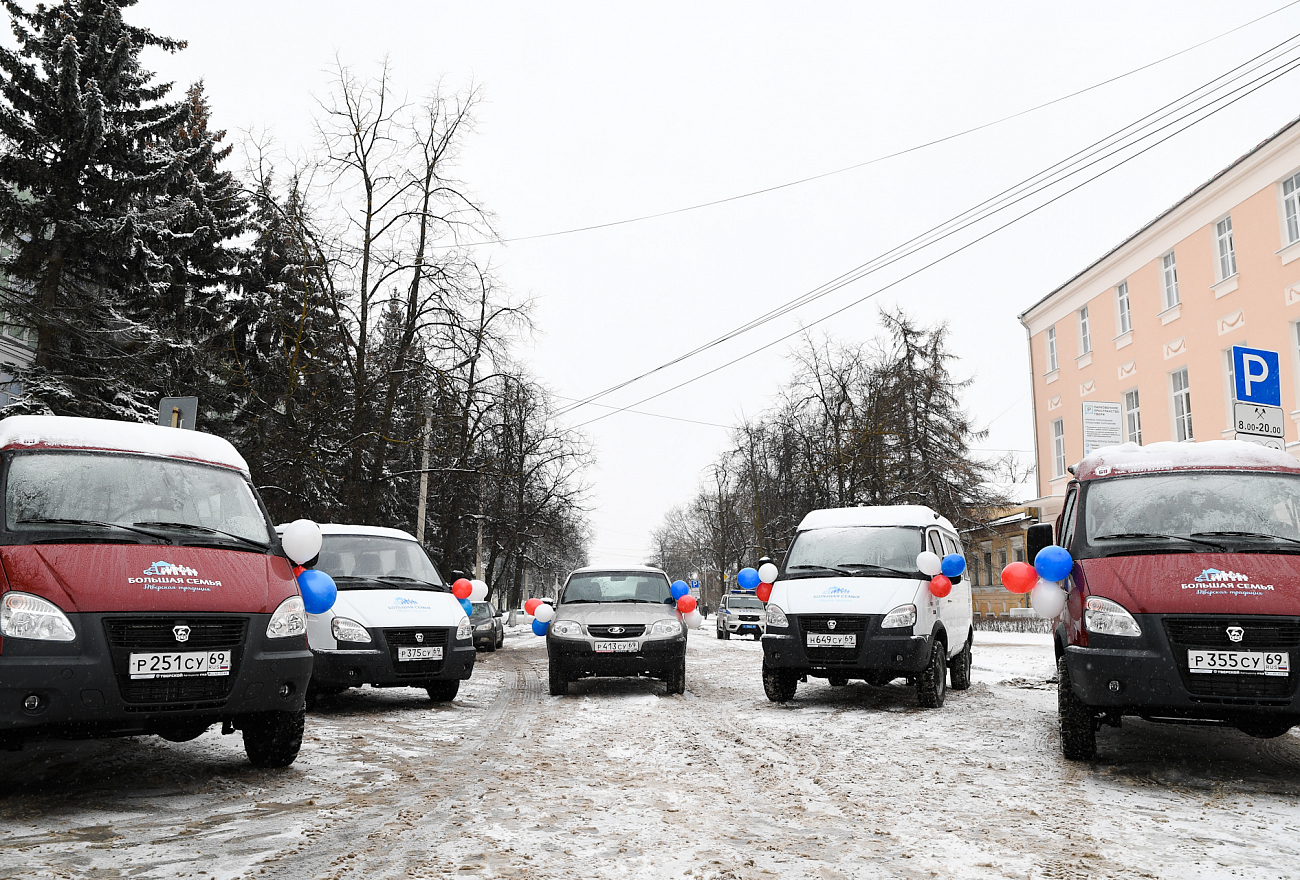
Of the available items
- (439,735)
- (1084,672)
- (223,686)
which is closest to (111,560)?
(223,686)

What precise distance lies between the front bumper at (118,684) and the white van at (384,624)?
10.9 ft

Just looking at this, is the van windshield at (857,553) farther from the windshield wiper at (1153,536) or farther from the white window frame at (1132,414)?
the white window frame at (1132,414)

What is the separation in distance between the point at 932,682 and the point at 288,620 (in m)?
6.68

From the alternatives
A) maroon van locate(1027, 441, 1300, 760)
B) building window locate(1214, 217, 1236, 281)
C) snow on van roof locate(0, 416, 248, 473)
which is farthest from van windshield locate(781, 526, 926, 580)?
building window locate(1214, 217, 1236, 281)

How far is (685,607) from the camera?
1270 cm

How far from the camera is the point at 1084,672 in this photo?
6301 millimetres

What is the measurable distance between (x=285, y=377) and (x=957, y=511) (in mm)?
21054

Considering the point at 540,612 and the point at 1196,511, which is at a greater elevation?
the point at 1196,511

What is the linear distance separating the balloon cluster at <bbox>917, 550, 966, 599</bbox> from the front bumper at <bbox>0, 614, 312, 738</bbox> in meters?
6.70

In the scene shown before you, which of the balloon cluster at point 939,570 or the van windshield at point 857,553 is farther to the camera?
the van windshield at point 857,553

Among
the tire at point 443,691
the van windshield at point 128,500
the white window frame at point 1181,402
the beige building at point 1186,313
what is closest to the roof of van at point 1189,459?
the van windshield at point 128,500

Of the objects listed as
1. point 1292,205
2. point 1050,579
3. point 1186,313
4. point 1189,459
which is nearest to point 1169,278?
point 1186,313

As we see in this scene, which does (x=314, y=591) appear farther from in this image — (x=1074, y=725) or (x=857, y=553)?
(x=857, y=553)

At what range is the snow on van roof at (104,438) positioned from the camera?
609 centimetres
